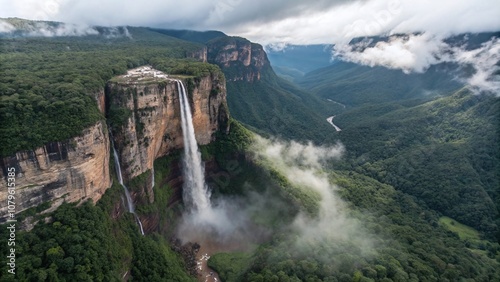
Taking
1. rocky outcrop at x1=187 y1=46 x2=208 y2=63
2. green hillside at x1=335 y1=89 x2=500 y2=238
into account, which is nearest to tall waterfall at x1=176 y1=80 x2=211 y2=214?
green hillside at x1=335 y1=89 x2=500 y2=238

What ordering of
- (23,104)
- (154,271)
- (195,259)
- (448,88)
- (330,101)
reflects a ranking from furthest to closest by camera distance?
1. (330,101)
2. (448,88)
3. (195,259)
4. (154,271)
5. (23,104)

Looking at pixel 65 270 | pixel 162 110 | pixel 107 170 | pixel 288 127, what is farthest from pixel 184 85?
pixel 288 127

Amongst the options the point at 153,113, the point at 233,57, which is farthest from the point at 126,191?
the point at 233,57

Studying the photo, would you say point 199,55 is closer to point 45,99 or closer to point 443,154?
point 443,154

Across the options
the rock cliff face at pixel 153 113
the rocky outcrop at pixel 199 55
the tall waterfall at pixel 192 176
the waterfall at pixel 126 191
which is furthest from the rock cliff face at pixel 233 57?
the waterfall at pixel 126 191

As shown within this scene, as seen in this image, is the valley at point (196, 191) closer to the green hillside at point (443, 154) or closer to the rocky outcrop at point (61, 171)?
the rocky outcrop at point (61, 171)

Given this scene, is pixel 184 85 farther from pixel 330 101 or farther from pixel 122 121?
pixel 330 101
